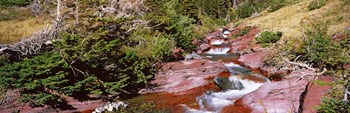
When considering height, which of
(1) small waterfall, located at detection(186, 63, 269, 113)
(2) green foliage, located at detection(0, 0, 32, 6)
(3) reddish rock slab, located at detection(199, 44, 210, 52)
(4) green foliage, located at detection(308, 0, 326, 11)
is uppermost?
(2) green foliage, located at detection(0, 0, 32, 6)

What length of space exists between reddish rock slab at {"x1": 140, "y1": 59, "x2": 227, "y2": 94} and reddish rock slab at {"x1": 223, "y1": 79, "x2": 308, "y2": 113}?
379cm

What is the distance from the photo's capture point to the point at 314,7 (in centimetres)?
3853

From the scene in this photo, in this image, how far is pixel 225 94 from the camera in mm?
16469

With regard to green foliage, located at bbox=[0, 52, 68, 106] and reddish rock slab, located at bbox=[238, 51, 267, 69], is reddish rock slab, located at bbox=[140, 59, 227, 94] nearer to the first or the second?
reddish rock slab, located at bbox=[238, 51, 267, 69]

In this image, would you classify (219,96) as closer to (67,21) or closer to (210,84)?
(210,84)

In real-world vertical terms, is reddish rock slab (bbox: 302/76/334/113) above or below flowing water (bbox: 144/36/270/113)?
above

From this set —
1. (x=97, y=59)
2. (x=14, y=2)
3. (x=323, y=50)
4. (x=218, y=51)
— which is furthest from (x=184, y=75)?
(x=14, y=2)

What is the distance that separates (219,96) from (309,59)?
18.2 feet

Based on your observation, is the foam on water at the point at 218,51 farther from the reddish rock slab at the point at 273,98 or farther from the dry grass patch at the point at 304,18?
the reddish rock slab at the point at 273,98

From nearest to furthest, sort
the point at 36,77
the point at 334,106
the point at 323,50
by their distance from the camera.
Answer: the point at 334,106 → the point at 36,77 → the point at 323,50

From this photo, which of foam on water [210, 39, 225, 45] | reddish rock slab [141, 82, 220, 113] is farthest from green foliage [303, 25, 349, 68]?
foam on water [210, 39, 225, 45]

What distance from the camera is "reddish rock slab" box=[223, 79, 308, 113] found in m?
13.1

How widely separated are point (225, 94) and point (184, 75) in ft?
11.8

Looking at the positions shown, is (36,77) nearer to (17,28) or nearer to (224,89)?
(17,28)
